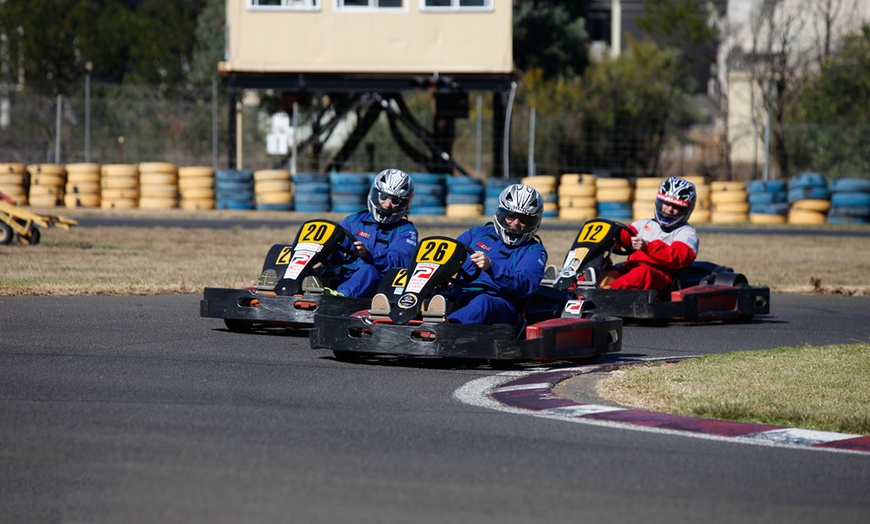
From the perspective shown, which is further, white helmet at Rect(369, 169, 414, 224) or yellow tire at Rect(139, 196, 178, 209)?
yellow tire at Rect(139, 196, 178, 209)

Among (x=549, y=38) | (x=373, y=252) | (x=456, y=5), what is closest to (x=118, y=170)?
(x=456, y=5)

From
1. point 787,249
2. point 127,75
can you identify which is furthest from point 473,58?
point 127,75

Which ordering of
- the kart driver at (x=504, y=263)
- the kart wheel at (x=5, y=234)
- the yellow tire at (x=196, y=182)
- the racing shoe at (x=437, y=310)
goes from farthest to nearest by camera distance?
the yellow tire at (x=196, y=182), the kart wheel at (x=5, y=234), the kart driver at (x=504, y=263), the racing shoe at (x=437, y=310)

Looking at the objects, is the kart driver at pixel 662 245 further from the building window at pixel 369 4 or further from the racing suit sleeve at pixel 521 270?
the building window at pixel 369 4

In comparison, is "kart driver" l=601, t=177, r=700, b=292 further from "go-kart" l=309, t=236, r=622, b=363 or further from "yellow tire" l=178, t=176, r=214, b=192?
"yellow tire" l=178, t=176, r=214, b=192

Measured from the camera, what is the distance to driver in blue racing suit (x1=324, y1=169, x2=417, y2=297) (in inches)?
342

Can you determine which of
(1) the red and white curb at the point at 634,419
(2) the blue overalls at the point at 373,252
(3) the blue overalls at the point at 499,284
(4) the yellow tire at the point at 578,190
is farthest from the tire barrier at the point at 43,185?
(1) the red and white curb at the point at 634,419

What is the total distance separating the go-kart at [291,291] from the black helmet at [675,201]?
318 cm

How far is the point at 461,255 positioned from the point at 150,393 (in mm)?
2166

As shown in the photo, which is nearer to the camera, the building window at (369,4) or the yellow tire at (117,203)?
the yellow tire at (117,203)

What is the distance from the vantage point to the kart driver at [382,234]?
8.70 m

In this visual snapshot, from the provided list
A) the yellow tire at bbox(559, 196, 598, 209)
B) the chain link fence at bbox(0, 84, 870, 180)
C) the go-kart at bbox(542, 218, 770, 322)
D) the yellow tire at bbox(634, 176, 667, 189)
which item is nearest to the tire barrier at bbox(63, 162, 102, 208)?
the chain link fence at bbox(0, 84, 870, 180)

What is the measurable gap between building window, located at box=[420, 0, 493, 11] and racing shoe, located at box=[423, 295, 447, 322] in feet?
61.5

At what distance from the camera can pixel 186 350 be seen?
299 inches
